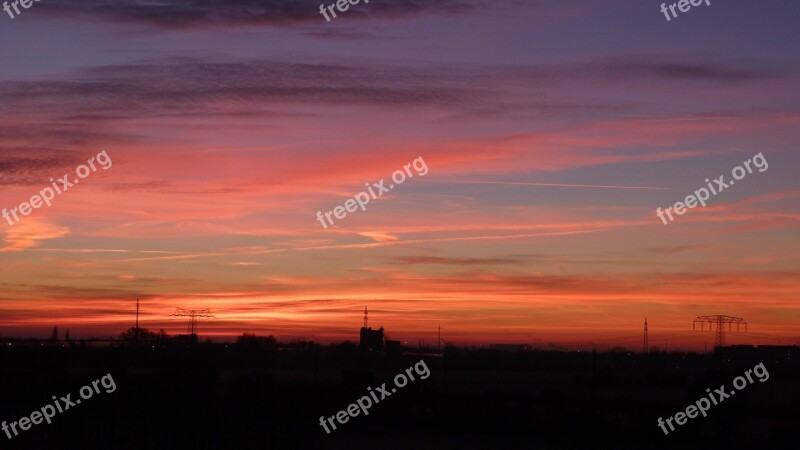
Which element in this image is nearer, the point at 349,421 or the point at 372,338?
the point at 349,421

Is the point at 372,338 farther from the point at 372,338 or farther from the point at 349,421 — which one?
the point at 349,421

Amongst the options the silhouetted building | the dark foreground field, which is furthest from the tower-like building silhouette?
the dark foreground field

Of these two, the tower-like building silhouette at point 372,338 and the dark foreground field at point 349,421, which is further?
the tower-like building silhouette at point 372,338

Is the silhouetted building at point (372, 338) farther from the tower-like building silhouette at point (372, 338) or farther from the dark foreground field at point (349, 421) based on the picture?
the dark foreground field at point (349, 421)

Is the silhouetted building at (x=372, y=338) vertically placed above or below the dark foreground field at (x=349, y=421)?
above

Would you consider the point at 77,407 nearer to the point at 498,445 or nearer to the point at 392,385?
the point at 498,445

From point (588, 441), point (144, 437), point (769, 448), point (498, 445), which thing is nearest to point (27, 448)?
point (144, 437)

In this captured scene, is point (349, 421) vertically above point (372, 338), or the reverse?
point (372, 338)

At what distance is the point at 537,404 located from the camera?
186 feet

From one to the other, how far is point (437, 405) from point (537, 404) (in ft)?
31.5

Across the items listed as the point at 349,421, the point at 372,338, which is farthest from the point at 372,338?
the point at 349,421

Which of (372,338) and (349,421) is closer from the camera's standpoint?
(349,421)

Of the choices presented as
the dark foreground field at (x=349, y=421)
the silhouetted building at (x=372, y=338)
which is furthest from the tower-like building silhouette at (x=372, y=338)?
the dark foreground field at (x=349, y=421)

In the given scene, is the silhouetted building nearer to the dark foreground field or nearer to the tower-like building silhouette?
the tower-like building silhouette
